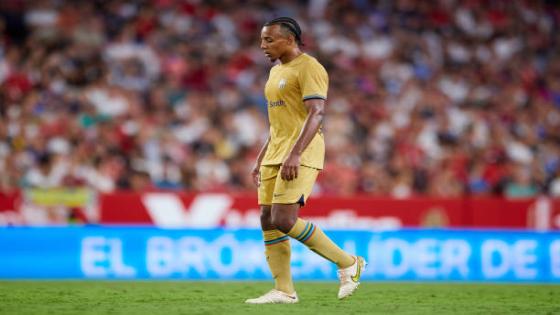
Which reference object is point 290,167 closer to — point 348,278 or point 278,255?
point 278,255

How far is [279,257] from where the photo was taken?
7.88 m

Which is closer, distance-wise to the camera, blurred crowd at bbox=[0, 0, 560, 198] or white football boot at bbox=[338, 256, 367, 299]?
white football boot at bbox=[338, 256, 367, 299]

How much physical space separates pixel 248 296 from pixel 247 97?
8.52 metres

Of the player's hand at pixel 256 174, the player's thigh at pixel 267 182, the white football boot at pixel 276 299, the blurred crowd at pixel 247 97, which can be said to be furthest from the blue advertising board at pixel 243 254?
the player's thigh at pixel 267 182

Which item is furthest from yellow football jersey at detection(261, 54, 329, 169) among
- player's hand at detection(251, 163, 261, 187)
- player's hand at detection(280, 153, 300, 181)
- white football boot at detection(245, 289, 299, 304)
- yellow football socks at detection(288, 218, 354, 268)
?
white football boot at detection(245, 289, 299, 304)

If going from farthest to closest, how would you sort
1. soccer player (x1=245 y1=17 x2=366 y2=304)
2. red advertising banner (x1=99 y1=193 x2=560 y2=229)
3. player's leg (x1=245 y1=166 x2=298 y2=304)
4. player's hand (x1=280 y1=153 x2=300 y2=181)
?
red advertising banner (x1=99 y1=193 x2=560 y2=229), player's leg (x1=245 y1=166 x2=298 y2=304), soccer player (x1=245 y1=17 x2=366 y2=304), player's hand (x1=280 y1=153 x2=300 y2=181)

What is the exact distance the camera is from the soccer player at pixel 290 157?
7.44 metres

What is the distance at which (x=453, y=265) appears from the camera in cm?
1227

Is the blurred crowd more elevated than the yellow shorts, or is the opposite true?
the blurred crowd

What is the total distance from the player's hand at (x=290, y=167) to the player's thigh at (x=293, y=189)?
0.11 meters

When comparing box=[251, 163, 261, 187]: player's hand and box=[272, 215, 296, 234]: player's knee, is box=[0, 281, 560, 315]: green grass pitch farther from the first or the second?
box=[251, 163, 261, 187]: player's hand

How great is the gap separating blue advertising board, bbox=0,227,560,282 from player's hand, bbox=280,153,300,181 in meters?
4.73

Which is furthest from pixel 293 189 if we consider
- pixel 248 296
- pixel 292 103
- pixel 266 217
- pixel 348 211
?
pixel 348 211

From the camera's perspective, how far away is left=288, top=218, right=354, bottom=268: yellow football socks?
299 inches
